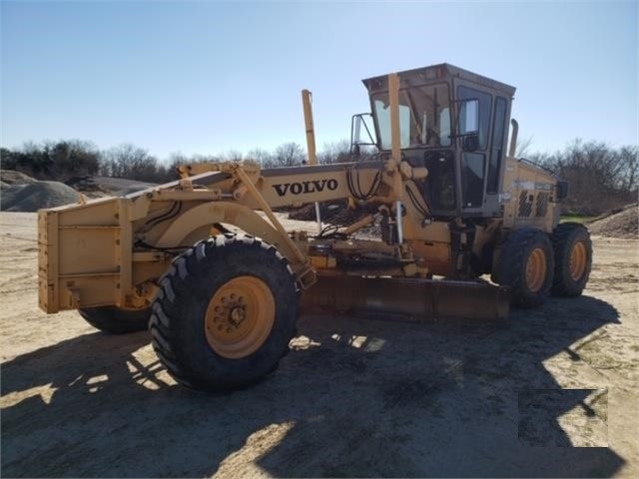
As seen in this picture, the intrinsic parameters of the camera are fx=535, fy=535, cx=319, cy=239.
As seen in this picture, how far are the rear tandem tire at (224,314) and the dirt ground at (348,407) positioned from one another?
0.24m

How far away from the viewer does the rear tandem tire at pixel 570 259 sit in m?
8.07

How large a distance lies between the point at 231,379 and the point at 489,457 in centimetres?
189

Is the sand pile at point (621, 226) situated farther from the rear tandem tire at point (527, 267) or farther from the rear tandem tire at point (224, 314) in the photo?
the rear tandem tire at point (224, 314)

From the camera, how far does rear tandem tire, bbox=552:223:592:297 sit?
318 inches

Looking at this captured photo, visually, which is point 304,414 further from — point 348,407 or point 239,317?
point 239,317

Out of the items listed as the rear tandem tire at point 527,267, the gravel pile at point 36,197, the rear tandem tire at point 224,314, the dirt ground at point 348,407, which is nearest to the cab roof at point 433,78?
the rear tandem tire at point 527,267

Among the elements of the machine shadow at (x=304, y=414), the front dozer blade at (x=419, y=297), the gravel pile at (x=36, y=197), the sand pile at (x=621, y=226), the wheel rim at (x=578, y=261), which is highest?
the gravel pile at (x=36, y=197)

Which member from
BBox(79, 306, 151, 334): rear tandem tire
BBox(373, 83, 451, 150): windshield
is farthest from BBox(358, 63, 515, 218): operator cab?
BBox(79, 306, 151, 334): rear tandem tire

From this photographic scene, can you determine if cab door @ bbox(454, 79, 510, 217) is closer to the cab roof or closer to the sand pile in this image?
the cab roof

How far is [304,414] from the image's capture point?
379 centimetres

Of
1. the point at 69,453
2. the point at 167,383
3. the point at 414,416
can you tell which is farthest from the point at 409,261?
the point at 69,453

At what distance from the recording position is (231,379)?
403cm

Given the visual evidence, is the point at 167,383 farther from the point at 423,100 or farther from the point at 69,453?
the point at 423,100

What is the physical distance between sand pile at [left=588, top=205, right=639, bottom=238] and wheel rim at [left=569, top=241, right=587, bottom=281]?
10.6 meters
